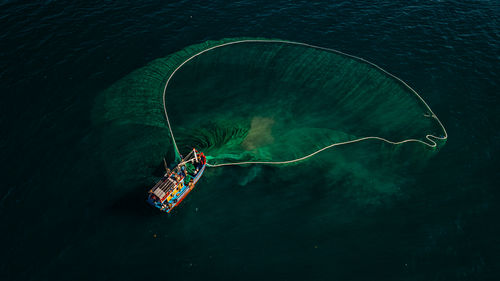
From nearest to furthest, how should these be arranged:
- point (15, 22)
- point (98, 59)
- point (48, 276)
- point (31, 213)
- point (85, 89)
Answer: point (48, 276) → point (31, 213) → point (85, 89) → point (98, 59) → point (15, 22)

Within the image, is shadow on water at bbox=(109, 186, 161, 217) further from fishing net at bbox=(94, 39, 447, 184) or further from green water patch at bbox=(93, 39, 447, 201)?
fishing net at bbox=(94, 39, 447, 184)

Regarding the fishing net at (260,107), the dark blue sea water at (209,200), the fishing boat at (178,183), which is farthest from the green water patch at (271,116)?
the dark blue sea water at (209,200)

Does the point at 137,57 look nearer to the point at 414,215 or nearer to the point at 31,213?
the point at 31,213

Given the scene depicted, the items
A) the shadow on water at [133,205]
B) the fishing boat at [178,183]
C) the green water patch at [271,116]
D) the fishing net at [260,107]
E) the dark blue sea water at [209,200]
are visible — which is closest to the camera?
the dark blue sea water at [209,200]

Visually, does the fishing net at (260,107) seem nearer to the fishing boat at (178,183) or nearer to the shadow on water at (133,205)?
the fishing boat at (178,183)

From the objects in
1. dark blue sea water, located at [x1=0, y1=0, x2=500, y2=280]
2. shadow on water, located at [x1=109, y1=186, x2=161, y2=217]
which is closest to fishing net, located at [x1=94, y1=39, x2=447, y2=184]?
dark blue sea water, located at [x1=0, y1=0, x2=500, y2=280]

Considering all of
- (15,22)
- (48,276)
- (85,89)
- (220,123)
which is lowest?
(48,276)

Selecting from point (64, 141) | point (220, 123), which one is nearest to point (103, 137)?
point (64, 141)
